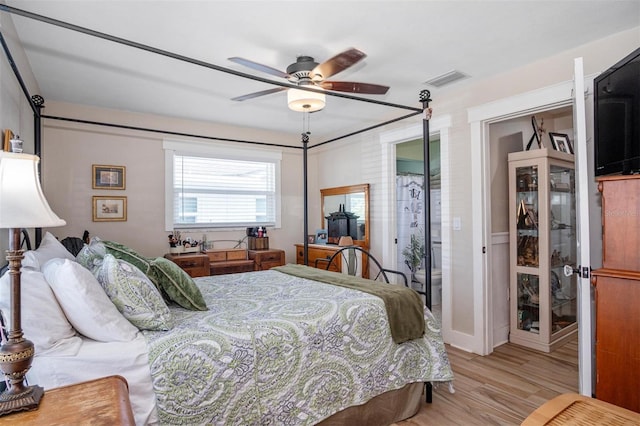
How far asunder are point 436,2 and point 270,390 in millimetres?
2249

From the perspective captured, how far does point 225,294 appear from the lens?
2.40 m

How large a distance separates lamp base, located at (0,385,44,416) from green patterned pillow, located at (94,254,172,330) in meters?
0.55

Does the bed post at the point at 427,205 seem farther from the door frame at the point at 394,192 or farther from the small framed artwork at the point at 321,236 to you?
the small framed artwork at the point at 321,236

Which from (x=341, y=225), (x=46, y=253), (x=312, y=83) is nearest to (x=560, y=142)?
(x=341, y=225)

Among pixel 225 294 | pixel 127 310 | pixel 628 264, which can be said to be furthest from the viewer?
pixel 225 294

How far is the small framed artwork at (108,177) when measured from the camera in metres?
3.91

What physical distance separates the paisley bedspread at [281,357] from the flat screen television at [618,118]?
1.41 m

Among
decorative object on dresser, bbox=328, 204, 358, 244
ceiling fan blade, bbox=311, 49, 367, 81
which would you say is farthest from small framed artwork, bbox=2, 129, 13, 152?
decorative object on dresser, bbox=328, 204, 358, 244

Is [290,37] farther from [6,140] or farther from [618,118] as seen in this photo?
[618,118]

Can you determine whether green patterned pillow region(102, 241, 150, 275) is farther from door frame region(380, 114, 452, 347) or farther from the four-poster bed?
door frame region(380, 114, 452, 347)

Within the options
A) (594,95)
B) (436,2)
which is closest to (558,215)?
(594,95)

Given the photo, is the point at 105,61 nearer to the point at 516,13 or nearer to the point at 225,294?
the point at 225,294

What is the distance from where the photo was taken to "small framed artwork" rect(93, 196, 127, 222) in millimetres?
3908

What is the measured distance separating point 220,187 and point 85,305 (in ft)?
11.2
